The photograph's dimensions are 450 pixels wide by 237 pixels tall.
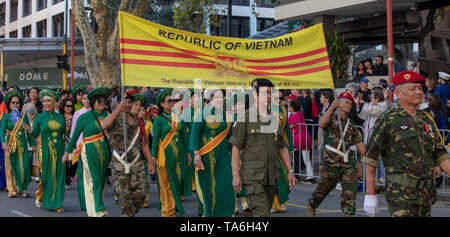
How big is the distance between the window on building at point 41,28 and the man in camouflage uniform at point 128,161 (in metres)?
45.5

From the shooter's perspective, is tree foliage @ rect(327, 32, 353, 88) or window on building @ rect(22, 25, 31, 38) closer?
tree foliage @ rect(327, 32, 353, 88)

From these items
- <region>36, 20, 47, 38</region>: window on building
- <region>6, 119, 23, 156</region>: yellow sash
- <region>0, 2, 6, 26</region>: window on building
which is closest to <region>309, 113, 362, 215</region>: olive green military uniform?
<region>6, 119, 23, 156</region>: yellow sash

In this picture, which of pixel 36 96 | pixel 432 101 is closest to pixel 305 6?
pixel 432 101

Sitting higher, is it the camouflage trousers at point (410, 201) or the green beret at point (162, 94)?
the green beret at point (162, 94)

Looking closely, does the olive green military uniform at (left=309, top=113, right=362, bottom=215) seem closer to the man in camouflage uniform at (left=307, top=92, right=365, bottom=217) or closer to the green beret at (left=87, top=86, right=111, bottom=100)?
the man in camouflage uniform at (left=307, top=92, right=365, bottom=217)

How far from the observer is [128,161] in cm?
796

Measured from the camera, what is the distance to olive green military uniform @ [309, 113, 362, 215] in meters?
8.02

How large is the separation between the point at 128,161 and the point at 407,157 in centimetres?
375

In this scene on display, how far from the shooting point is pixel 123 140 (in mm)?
8117

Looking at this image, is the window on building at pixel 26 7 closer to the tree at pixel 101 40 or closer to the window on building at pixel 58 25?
the window on building at pixel 58 25

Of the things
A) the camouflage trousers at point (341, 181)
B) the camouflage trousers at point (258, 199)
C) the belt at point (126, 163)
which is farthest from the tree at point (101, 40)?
the camouflage trousers at point (258, 199)

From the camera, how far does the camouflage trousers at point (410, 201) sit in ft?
17.4

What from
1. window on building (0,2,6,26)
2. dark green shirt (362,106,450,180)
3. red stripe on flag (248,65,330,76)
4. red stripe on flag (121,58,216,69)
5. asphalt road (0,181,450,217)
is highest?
window on building (0,2,6,26)

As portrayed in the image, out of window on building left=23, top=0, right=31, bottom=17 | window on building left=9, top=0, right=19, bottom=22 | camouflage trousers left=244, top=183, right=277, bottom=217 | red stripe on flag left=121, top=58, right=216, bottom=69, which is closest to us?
camouflage trousers left=244, top=183, right=277, bottom=217
